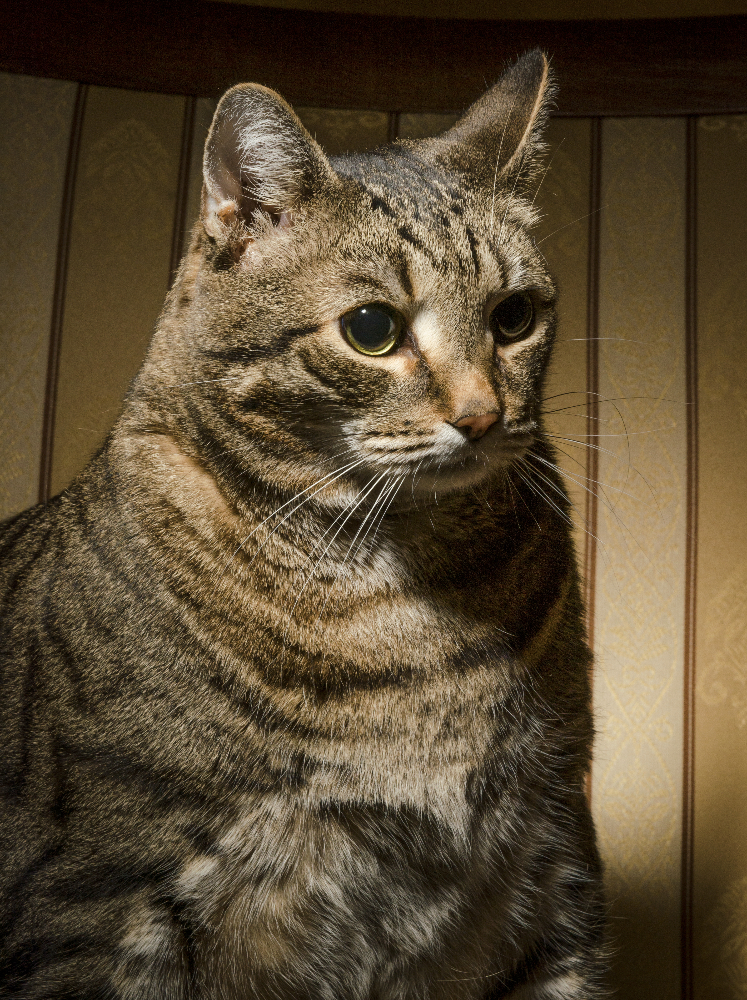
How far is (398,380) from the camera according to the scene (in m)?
0.61

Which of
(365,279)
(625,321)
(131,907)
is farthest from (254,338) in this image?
(625,321)

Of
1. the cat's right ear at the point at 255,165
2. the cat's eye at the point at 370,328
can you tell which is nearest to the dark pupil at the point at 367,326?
the cat's eye at the point at 370,328

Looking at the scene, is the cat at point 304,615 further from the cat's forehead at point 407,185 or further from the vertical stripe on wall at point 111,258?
the vertical stripe on wall at point 111,258

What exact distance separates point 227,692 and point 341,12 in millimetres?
945

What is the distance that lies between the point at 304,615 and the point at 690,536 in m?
0.72

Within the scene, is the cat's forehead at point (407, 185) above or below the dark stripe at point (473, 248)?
above

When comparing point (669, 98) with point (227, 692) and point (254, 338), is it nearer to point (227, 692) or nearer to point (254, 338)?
point (254, 338)

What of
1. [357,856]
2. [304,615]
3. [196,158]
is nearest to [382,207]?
[304,615]

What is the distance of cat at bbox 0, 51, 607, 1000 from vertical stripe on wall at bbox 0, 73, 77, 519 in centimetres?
46

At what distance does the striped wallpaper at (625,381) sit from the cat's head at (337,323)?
Result: 505mm

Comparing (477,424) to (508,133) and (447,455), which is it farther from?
(508,133)

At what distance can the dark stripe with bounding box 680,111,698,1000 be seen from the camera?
1170mm

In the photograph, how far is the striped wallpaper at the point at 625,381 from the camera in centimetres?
113

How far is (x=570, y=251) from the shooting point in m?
1.20
